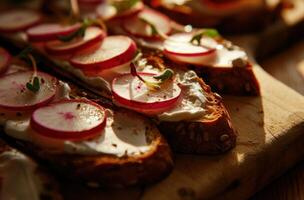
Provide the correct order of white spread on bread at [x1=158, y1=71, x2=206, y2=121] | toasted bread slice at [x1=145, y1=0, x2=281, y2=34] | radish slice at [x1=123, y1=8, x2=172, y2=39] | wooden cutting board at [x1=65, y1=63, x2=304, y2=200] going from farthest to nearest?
1. toasted bread slice at [x1=145, y1=0, x2=281, y2=34]
2. radish slice at [x1=123, y1=8, x2=172, y2=39]
3. white spread on bread at [x1=158, y1=71, x2=206, y2=121]
4. wooden cutting board at [x1=65, y1=63, x2=304, y2=200]

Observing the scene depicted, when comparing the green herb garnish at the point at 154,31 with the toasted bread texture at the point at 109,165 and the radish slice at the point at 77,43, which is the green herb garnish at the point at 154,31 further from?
the toasted bread texture at the point at 109,165

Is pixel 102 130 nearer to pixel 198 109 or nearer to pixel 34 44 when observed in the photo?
pixel 198 109

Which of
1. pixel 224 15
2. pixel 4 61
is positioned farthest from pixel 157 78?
pixel 224 15

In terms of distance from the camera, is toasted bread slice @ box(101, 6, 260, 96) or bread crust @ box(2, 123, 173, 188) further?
toasted bread slice @ box(101, 6, 260, 96)

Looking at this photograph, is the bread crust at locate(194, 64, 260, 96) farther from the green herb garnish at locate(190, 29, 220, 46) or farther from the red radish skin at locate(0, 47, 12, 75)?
the red radish skin at locate(0, 47, 12, 75)

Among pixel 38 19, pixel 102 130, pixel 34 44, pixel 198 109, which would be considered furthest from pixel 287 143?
pixel 38 19

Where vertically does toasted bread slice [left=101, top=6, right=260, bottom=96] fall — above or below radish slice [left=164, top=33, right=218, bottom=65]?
below

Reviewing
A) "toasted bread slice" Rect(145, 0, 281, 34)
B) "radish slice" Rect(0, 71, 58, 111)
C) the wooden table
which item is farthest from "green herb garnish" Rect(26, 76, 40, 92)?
"toasted bread slice" Rect(145, 0, 281, 34)
